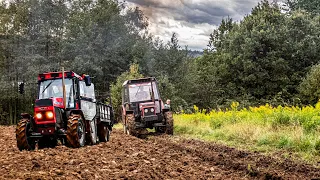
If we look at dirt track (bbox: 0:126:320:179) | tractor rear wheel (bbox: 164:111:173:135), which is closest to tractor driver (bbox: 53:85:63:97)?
dirt track (bbox: 0:126:320:179)

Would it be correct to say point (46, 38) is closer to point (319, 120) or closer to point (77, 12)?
point (77, 12)

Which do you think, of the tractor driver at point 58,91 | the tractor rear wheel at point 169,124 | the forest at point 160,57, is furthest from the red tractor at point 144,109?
the forest at point 160,57

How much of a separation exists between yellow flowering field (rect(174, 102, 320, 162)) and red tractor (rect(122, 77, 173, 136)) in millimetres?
1779

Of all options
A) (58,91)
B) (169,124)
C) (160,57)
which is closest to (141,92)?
(169,124)

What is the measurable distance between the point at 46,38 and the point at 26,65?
147 inches

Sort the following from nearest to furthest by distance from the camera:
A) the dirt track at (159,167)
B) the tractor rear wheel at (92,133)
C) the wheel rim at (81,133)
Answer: the dirt track at (159,167)
the wheel rim at (81,133)
the tractor rear wheel at (92,133)

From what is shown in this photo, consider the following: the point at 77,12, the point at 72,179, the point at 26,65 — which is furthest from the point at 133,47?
the point at 72,179

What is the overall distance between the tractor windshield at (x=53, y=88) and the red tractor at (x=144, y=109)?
571 centimetres

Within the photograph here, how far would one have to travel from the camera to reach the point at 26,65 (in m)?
41.0

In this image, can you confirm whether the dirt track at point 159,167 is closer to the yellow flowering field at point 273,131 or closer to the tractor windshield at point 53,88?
the yellow flowering field at point 273,131

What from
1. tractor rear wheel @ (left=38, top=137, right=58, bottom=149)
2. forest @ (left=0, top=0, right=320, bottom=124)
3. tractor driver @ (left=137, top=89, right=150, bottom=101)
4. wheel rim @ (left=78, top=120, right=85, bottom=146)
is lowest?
tractor rear wheel @ (left=38, top=137, right=58, bottom=149)

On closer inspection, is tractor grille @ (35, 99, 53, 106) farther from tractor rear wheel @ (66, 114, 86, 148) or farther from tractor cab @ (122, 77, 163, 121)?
tractor cab @ (122, 77, 163, 121)

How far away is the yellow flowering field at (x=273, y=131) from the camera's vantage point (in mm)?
9548

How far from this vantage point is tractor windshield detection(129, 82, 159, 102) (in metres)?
19.2
